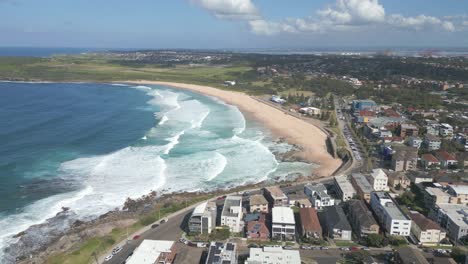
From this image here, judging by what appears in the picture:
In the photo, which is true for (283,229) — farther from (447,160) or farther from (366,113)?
(366,113)

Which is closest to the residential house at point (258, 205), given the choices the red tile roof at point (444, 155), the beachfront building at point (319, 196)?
the beachfront building at point (319, 196)

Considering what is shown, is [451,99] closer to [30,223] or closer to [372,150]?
[372,150]

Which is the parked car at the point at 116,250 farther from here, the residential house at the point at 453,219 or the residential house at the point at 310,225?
the residential house at the point at 453,219

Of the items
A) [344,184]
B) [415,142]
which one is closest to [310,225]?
[344,184]

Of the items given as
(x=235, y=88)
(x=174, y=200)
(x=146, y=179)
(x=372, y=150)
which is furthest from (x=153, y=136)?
(x=235, y=88)

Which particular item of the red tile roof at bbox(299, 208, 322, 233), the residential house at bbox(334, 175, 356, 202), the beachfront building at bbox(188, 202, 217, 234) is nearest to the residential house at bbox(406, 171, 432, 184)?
the residential house at bbox(334, 175, 356, 202)
